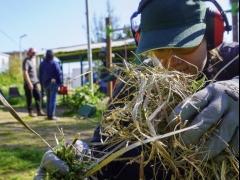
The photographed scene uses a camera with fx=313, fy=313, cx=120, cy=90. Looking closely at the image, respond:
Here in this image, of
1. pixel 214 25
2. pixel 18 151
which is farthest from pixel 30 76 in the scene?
pixel 214 25

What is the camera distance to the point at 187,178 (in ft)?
2.33

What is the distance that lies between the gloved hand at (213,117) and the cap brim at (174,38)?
390mm

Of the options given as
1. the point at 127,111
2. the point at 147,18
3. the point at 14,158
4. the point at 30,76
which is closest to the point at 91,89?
the point at 30,76

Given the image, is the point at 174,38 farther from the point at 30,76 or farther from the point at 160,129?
the point at 30,76

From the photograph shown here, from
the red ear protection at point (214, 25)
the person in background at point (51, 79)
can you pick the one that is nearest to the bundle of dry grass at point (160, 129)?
the red ear protection at point (214, 25)

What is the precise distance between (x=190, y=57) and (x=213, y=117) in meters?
0.52

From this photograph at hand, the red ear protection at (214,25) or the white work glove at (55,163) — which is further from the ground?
the red ear protection at (214,25)

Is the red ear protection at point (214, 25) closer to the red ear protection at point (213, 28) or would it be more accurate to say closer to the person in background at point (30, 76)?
the red ear protection at point (213, 28)

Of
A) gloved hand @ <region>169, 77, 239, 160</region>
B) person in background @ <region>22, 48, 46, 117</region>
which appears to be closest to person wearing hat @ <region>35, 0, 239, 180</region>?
gloved hand @ <region>169, 77, 239, 160</region>

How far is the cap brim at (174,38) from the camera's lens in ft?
3.62

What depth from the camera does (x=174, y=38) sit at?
113cm

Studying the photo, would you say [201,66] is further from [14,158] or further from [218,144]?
[14,158]

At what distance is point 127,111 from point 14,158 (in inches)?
75.9

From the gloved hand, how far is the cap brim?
1.28ft
